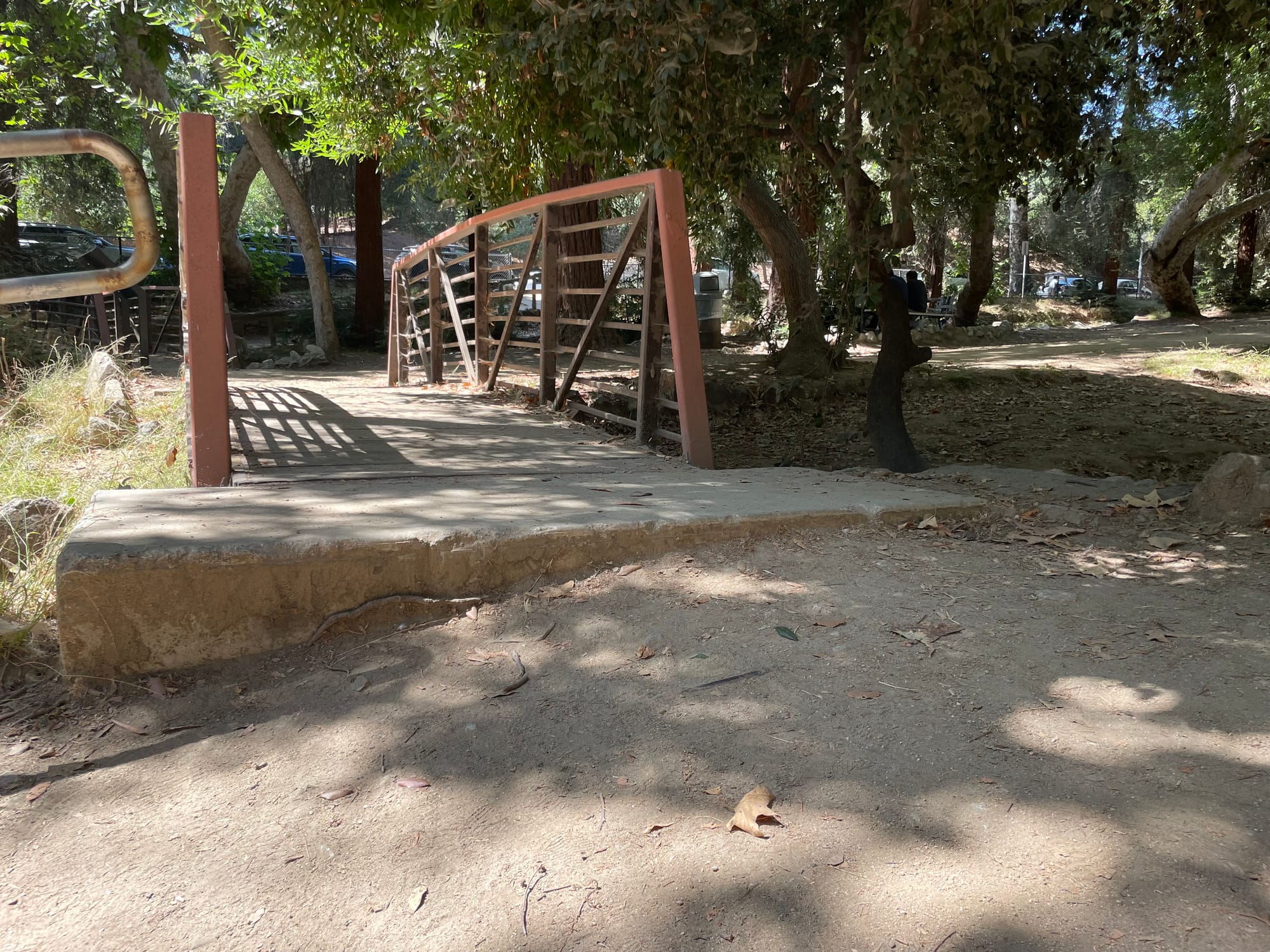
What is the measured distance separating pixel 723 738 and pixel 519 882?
637 millimetres

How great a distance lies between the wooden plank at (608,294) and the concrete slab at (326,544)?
1846 mm

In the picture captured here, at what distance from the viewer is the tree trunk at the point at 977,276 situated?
58.9ft

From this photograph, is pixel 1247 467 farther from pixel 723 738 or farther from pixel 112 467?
pixel 112 467

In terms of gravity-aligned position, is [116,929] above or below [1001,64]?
below

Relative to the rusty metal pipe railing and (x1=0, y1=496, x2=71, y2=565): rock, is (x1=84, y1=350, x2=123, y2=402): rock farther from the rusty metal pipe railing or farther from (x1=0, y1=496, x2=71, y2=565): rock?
the rusty metal pipe railing

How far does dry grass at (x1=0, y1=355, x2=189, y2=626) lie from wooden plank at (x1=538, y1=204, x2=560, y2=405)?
7.98 feet

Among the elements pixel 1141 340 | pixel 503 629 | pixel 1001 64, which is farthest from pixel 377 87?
pixel 1141 340

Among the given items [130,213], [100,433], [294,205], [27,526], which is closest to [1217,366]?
[100,433]

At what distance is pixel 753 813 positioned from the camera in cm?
202

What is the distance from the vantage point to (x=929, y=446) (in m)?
8.46

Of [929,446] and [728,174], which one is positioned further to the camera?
[929,446]

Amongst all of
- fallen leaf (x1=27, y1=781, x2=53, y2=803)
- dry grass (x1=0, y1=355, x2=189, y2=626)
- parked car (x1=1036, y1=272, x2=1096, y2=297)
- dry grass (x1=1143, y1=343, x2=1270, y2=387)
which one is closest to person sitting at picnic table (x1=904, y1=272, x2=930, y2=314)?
dry grass (x1=1143, y1=343, x2=1270, y2=387)

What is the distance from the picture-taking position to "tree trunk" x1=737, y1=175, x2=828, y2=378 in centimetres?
1115

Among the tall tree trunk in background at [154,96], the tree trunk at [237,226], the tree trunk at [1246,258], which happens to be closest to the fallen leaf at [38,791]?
the tall tree trunk in background at [154,96]
